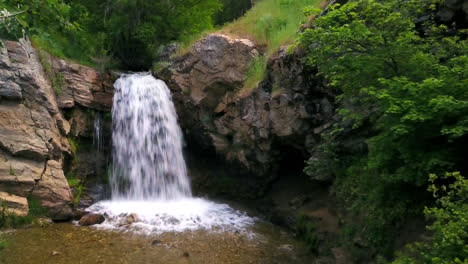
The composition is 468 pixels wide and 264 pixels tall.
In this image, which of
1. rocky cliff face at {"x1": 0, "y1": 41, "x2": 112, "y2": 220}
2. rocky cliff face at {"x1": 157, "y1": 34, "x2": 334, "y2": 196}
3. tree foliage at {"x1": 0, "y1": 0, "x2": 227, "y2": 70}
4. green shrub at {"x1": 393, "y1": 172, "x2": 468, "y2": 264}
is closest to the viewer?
green shrub at {"x1": 393, "y1": 172, "x2": 468, "y2": 264}

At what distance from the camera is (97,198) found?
1148 cm

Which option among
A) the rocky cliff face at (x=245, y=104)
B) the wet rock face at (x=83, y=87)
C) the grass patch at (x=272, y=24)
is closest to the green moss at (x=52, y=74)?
the wet rock face at (x=83, y=87)

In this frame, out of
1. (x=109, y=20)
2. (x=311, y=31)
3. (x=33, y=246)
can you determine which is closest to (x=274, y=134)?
(x=311, y=31)

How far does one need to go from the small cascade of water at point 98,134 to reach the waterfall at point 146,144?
0.41 m

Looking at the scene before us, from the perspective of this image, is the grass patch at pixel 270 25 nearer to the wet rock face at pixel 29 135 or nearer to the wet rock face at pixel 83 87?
the wet rock face at pixel 83 87

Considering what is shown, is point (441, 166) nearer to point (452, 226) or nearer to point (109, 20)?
point (452, 226)

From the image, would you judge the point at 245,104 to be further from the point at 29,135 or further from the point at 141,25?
the point at 141,25

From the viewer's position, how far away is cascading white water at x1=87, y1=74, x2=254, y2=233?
1060 centimetres

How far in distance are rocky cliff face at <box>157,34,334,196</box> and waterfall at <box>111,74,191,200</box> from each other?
1.72 feet

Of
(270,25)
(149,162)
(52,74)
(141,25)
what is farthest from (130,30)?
(149,162)

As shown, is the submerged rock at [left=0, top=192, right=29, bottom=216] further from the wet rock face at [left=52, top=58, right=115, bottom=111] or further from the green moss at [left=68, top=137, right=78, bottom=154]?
the wet rock face at [left=52, top=58, right=115, bottom=111]

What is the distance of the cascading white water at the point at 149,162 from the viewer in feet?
34.8

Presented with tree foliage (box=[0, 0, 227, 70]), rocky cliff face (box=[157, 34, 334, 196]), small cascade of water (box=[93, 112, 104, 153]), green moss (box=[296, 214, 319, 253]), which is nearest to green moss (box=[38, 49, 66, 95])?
tree foliage (box=[0, 0, 227, 70])

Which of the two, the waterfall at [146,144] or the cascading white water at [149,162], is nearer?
the cascading white water at [149,162]
